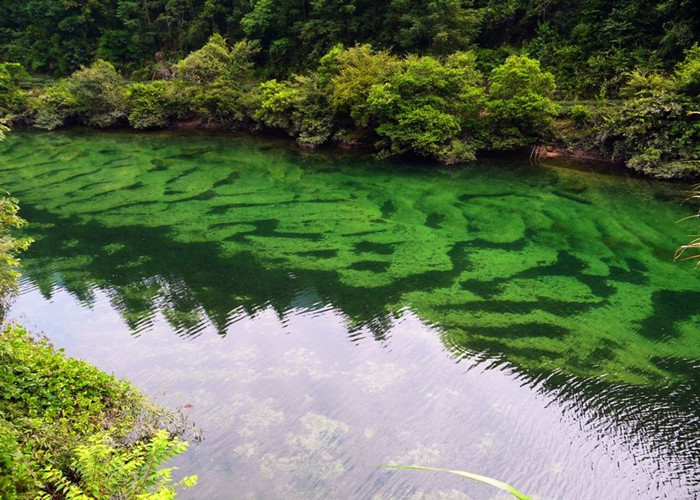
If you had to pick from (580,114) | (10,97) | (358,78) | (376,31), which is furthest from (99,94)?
(580,114)

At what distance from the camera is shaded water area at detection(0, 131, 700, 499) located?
6.11 m

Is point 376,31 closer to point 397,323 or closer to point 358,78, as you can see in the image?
point 358,78

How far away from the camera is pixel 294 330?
904 centimetres

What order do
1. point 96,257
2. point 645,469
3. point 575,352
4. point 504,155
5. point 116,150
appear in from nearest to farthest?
1. point 645,469
2. point 575,352
3. point 96,257
4. point 504,155
5. point 116,150

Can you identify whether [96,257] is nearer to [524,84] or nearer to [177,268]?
[177,268]

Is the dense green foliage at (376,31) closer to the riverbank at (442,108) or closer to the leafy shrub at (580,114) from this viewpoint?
the riverbank at (442,108)

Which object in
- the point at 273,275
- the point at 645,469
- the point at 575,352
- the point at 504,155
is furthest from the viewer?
the point at 504,155

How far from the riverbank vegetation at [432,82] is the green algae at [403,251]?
153 centimetres

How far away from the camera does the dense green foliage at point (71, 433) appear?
3.88 meters

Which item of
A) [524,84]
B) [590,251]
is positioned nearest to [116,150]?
[524,84]

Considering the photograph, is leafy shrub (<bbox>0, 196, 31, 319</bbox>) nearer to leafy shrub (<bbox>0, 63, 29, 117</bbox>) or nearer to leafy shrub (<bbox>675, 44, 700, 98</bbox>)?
leafy shrub (<bbox>675, 44, 700, 98</bbox>)

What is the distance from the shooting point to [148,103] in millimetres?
26000

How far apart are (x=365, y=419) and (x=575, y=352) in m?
3.71

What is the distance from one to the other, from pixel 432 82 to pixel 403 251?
8577 mm
